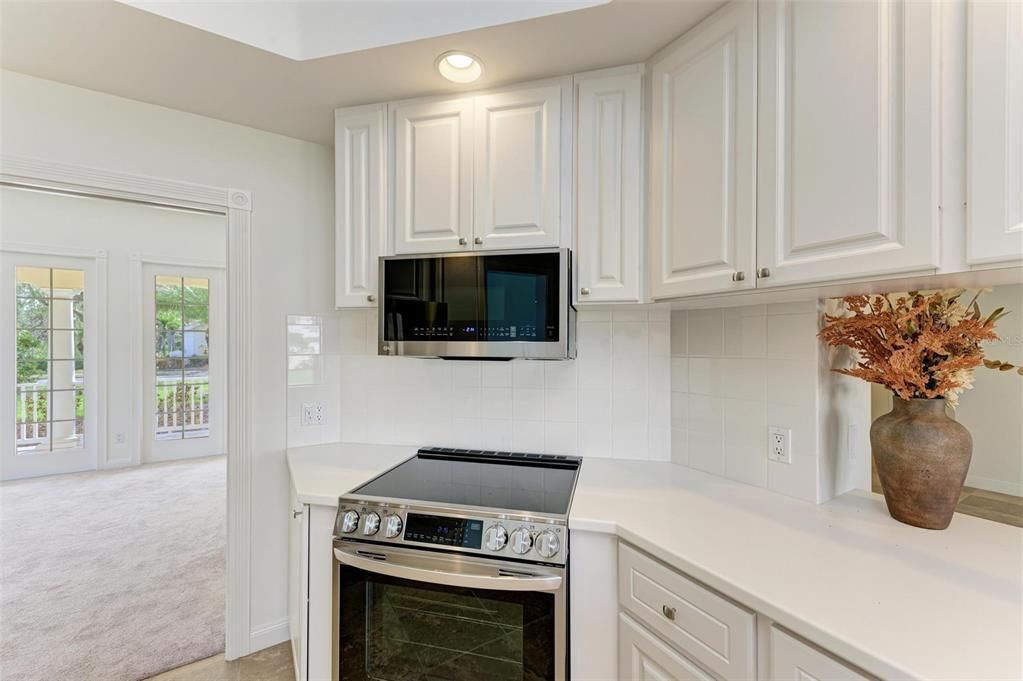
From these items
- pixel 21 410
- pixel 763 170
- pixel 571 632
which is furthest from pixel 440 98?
pixel 21 410

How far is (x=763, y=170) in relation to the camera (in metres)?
1.15

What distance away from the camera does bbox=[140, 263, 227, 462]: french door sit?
4.76 meters

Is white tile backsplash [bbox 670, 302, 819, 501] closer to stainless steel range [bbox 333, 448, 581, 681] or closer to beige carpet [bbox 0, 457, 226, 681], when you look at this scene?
stainless steel range [bbox 333, 448, 581, 681]

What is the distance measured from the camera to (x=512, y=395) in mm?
2008

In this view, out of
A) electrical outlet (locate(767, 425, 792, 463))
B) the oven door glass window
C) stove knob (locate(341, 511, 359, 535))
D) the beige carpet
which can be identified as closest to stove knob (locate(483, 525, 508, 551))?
the oven door glass window

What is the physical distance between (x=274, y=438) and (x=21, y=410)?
419 centimetres

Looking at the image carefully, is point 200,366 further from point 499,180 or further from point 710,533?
point 710,533

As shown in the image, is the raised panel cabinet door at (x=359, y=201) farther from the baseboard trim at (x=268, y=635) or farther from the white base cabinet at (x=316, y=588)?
the baseboard trim at (x=268, y=635)

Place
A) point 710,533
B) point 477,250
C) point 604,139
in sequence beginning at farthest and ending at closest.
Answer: point 477,250
point 604,139
point 710,533

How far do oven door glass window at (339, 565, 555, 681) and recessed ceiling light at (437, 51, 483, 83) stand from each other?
5.58 ft

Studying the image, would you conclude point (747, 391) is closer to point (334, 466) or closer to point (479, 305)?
point (479, 305)

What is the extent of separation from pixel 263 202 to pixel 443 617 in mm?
1871

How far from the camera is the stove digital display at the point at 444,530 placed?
130 cm

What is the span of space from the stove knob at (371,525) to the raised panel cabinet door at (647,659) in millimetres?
751
